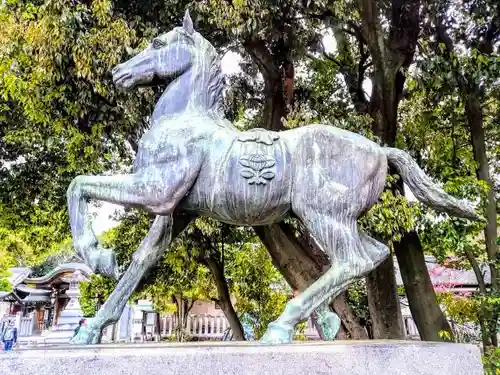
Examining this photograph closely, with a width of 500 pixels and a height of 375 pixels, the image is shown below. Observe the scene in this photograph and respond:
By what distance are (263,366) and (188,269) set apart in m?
8.11

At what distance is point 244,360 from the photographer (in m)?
2.28

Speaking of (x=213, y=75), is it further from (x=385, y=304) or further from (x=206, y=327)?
(x=206, y=327)

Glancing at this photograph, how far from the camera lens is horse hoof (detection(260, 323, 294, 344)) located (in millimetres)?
2623

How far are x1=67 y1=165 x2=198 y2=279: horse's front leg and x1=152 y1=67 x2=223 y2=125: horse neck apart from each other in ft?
1.60

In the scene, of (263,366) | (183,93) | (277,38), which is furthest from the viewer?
(277,38)

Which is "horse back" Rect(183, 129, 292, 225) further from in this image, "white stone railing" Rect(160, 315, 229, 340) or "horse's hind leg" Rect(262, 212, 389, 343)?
"white stone railing" Rect(160, 315, 229, 340)

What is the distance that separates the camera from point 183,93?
315 centimetres

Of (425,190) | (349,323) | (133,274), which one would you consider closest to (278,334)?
(133,274)

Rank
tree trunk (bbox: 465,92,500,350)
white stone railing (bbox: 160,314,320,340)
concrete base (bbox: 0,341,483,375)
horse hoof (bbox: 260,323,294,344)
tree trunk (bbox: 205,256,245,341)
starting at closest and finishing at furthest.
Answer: concrete base (bbox: 0,341,483,375), horse hoof (bbox: 260,323,294,344), tree trunk (bbox: 465,92,500,350), tree trunk (bbox: 205,256,245,341), white stone railing (bbox: 160,314,320,340)

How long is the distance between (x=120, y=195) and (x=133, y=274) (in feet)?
1.81

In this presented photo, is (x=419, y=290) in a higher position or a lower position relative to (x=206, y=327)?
higher

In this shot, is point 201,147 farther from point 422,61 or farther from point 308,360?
point 422,61

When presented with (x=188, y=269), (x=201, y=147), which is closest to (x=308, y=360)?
(x=201, y=147)

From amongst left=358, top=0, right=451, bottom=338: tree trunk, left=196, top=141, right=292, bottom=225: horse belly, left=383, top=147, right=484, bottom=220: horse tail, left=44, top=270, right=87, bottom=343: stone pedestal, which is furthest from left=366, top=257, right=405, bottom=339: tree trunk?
left=44, top=270, right=87, bottom=343: stone pedestal
